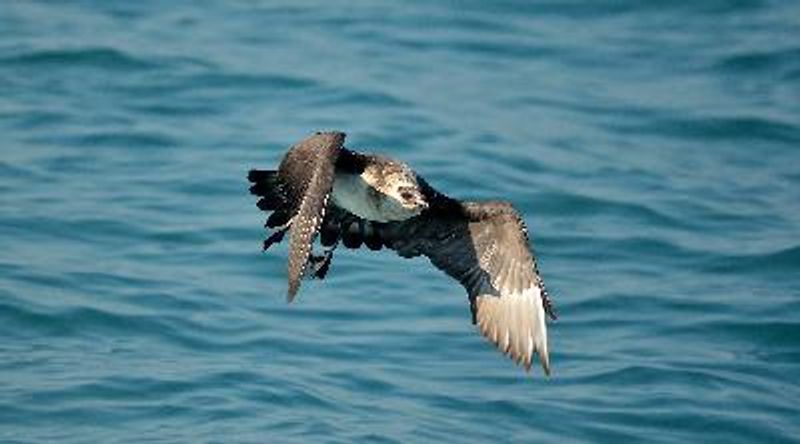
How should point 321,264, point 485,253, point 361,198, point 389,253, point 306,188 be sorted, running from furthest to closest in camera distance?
1. point 389,253
2. point 485,253
3. point 321,264
4. point 361,198
5. point 306,188

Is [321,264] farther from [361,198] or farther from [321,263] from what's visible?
[361,198]

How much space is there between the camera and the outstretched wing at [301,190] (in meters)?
8.34

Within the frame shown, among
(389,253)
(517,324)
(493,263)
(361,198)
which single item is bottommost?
(517,324)

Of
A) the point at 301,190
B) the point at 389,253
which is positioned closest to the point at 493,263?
the point at 301,190

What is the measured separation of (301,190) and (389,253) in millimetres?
4521

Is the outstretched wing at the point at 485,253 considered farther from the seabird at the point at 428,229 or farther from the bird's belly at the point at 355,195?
the bird's belly at the point at 355,195

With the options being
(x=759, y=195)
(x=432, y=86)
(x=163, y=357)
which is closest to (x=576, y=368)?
(x=163, y=357)

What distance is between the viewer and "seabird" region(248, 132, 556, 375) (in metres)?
9.09

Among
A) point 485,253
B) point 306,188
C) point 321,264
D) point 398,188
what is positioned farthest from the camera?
point 485,253

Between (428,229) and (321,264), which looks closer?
(321,264)

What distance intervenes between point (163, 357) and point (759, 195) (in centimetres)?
523

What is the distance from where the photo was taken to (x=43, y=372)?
1133 centimetres

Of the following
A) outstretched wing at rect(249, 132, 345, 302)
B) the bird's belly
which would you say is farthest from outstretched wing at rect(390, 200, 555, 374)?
outstretched wing at rect(249, 132, 345, 302)

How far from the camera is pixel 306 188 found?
8789mm
